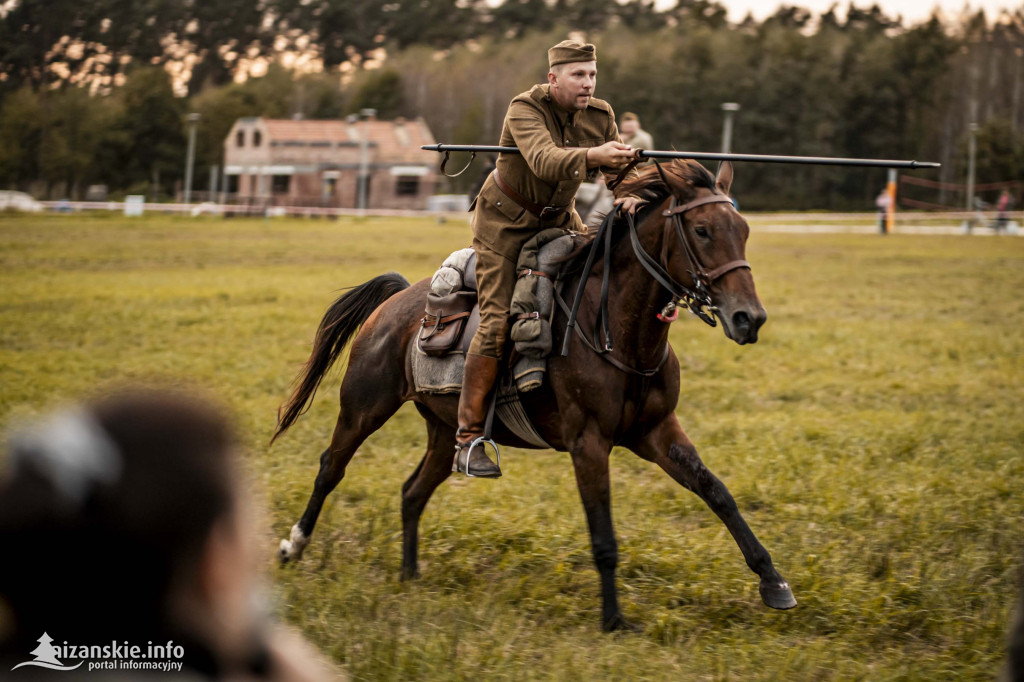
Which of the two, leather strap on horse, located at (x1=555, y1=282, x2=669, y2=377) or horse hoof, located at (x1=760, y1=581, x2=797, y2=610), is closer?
horse hoof, located at (x1=760, y1=581, x2=797, y2=610)

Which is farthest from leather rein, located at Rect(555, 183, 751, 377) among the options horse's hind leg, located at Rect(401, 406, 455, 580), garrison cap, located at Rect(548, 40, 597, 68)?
horse's hind leg, located at Rect(401, 406, 455, 580)

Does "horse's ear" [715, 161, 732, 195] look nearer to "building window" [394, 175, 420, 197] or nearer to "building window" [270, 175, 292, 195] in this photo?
"building window" [394, 175, 420, 197]

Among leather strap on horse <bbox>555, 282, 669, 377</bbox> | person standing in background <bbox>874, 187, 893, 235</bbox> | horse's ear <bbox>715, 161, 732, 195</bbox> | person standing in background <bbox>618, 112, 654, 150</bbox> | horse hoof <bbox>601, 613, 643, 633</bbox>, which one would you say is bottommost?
horse hoof <bbox>601, 613, 643, 633</bbox>

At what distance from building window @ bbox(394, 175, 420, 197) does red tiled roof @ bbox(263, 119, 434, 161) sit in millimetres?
1368

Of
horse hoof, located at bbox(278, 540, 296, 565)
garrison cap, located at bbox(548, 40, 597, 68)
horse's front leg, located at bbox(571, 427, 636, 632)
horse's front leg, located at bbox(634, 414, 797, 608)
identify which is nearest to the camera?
horse's front leg, located at bbox(634, 414, 797, 608)

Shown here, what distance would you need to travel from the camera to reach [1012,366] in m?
13.5

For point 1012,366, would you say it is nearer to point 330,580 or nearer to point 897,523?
point 897,523

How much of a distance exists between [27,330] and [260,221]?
3153cm

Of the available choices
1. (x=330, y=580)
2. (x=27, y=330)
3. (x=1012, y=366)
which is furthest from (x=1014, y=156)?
(x=330, y=580)

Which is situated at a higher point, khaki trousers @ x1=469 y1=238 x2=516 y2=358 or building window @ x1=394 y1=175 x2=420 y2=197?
building window @ x1=394 y1=175 x2=420 y2=197

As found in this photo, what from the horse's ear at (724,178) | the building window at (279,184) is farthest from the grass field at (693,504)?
the building window at (279,184)

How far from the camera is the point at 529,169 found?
557 cm

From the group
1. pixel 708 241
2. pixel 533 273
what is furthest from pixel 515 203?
pixel 708 241

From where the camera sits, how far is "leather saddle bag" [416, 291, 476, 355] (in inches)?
233
